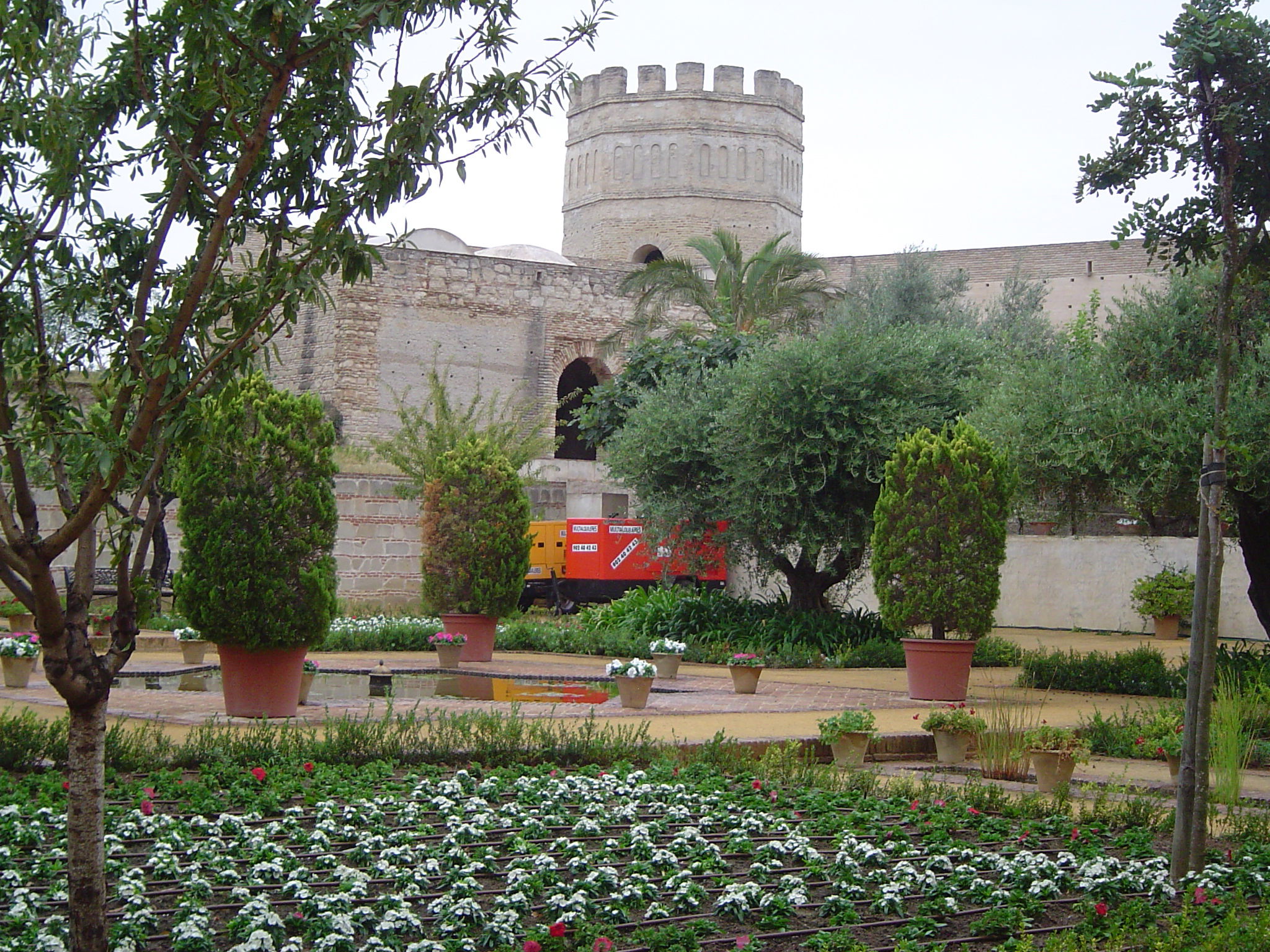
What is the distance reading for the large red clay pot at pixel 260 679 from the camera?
869cm

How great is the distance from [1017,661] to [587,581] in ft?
26.6

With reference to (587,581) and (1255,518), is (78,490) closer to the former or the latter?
(1255,518)

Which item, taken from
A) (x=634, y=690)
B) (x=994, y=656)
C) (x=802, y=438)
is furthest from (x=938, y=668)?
(x=994, y=656)

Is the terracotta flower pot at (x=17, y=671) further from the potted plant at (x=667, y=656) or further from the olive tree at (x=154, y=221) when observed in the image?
the olive tree at (x=154, y=221)

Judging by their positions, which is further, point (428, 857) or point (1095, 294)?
point (1095, 294)

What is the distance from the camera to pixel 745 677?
1205cm

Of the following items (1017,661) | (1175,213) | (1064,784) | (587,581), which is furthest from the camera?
(587,581)

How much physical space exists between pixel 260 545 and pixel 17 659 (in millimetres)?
3545

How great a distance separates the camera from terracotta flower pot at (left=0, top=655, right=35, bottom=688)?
1067 cm

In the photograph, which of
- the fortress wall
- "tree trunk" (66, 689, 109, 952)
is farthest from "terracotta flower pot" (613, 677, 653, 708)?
the fortress wall

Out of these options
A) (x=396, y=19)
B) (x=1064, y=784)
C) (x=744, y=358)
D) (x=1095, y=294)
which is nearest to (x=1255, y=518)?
(x=1064, y=784)

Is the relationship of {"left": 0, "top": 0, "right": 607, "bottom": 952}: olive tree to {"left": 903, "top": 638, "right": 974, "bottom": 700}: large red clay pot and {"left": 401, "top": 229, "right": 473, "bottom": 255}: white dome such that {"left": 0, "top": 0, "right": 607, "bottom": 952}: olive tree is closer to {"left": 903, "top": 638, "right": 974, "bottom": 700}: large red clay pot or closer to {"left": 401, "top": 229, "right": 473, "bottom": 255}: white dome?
{"left": 903, "top": 638, "right": 974, "bottom": 700}: large red clay pot

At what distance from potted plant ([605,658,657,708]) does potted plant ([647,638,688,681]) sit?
2.53 meters

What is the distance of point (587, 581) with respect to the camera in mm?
21984
